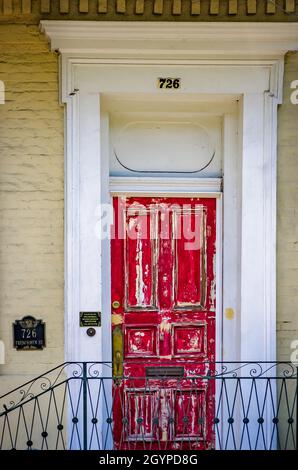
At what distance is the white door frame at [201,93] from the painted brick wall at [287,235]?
0.10m

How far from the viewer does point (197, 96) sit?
5.89 metres

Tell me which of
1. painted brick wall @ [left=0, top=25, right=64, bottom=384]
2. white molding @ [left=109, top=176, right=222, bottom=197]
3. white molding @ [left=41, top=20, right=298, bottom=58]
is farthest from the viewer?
white molding @ [left=109, top=176, right=222, bottom=197]

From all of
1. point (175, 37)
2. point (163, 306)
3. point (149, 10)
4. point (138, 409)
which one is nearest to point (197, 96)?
point (175, 37)

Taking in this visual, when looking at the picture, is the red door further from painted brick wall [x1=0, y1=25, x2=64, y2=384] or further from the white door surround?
painted brick wall [x1=0, y1=25, x2=64, y2=384]

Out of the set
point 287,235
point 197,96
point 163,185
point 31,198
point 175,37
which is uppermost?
point 175,37

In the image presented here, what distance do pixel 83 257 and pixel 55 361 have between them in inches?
37.8

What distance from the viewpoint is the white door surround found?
576 centimetres

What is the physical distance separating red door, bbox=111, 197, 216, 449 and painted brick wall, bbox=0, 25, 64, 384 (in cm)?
65

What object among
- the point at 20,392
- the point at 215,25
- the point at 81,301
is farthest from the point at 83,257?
the point at 215,25

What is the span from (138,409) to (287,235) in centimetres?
214

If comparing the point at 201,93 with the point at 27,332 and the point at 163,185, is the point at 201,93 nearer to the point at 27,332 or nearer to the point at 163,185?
the point at 163,185

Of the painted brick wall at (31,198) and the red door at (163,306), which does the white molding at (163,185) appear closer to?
the red door at (163,306)

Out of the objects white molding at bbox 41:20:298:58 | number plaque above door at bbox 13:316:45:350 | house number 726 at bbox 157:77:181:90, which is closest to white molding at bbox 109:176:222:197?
house number 726 at bbox 157:77:181:90

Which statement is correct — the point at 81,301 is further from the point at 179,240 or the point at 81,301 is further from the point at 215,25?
the point at 215,25
